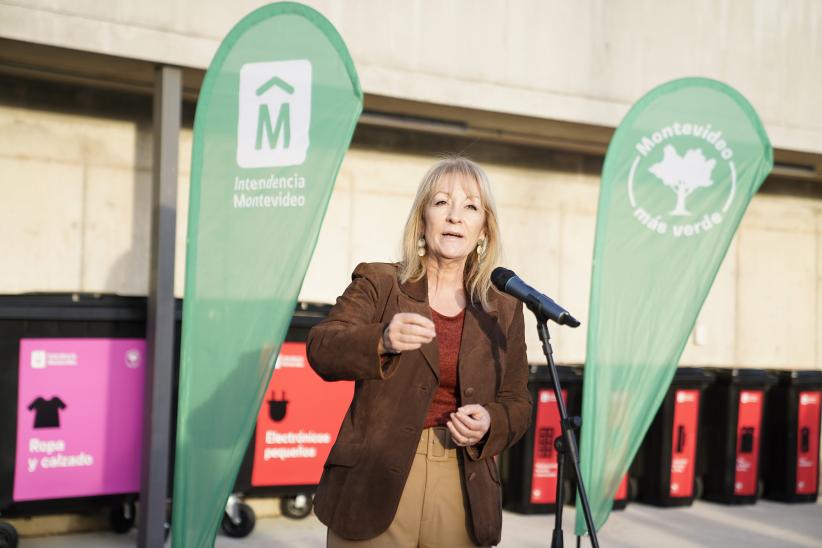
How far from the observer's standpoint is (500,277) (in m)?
2.90

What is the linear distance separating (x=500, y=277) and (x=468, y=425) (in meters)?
0.54

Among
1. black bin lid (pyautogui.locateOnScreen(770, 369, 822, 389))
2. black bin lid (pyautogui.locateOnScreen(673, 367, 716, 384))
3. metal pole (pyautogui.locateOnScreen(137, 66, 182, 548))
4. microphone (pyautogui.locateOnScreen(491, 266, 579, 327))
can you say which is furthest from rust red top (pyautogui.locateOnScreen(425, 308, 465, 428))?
black bin lid (pyautogui.locateOnScreen(770, 369, 822, 389))

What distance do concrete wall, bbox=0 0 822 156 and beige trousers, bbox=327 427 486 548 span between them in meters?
4.14

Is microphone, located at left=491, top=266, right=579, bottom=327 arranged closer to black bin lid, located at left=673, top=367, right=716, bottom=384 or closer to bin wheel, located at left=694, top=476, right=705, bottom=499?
black bin lid, located at left=673, top=367, right=716, bottom=384

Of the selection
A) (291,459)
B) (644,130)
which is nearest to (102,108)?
(291,459)

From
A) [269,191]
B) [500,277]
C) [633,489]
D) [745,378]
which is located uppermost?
[269,191]

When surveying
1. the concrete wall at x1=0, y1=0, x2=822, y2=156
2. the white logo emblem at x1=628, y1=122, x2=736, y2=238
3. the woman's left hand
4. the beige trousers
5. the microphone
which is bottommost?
the beige trousers

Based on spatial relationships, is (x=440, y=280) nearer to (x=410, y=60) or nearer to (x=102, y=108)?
(x=410, y=60)

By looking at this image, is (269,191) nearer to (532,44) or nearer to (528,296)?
(528,296)

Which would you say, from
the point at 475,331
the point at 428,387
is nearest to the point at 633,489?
the point at 475,331

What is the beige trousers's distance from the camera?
2.59 meters

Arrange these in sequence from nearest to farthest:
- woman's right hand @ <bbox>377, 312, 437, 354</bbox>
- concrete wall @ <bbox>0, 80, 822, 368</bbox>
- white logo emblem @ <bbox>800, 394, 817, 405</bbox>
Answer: woman's right hand @ <bbox>377, 312, 437, 354</bbox> → concrete wall @ <bbox>0, 80, 822, 368</bbox> → white logo emblem @ <bbox>800, 394, 817, 405</bbox>

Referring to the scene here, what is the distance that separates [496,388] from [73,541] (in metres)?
4.73

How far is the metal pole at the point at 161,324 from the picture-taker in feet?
20.2
